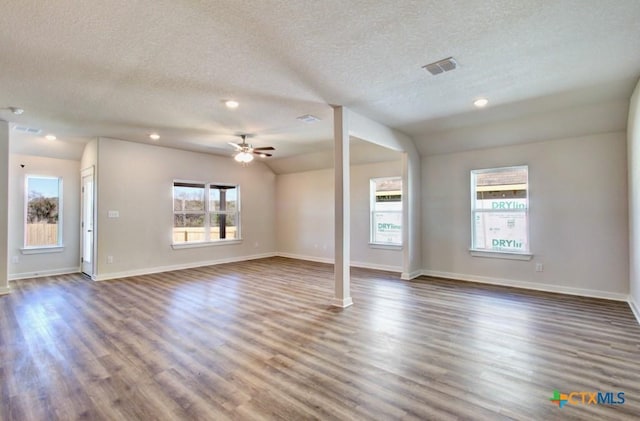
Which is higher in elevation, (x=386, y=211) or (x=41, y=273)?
(x=386, y=211)

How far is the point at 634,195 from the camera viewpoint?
151 inches

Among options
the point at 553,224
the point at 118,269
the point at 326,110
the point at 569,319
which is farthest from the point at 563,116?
the point at 118,269

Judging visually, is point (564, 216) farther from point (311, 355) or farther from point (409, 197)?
point (311, 355)

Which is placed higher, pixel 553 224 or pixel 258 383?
pixel 553 224

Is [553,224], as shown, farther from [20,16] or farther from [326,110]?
[20,16]

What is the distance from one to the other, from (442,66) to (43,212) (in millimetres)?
7738

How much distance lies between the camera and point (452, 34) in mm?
2543

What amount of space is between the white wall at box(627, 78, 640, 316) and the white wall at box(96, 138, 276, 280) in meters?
7.51

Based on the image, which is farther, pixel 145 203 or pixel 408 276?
pixel 145 203

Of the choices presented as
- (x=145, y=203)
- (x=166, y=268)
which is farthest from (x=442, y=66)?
(x=166, y=268)

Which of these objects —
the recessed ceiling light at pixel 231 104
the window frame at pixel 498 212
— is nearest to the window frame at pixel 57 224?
the recessed ceiling light at pixel 231 104

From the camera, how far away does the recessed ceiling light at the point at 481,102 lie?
13.2 ft

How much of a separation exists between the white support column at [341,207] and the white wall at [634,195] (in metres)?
3.32

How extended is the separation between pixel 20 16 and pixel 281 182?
697 centimetres
